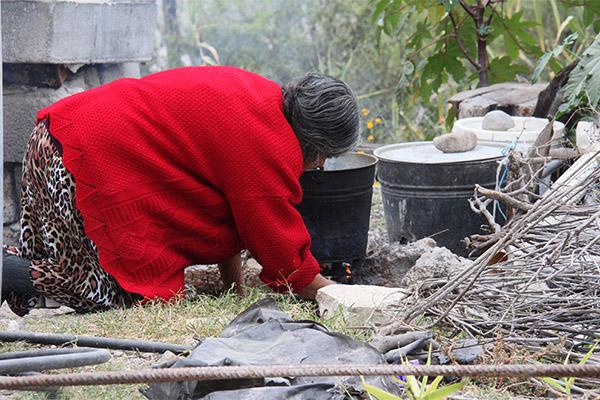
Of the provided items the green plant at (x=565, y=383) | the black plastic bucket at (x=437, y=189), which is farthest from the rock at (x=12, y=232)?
the green plant at (x=565, y=383)

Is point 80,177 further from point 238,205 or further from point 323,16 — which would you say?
point 323,16

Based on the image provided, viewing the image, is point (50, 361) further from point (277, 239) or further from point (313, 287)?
point (313, 287)

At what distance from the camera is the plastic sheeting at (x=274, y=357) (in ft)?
7.81

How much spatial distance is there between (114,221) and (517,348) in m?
1.88

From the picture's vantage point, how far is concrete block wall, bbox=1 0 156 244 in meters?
5.25

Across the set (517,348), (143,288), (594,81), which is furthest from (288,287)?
(594,81)

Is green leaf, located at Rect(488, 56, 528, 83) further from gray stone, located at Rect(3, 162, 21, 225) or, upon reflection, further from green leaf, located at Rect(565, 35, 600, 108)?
gray stone, located at Rect(3, 162, 21, 225)

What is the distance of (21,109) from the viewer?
5402mm

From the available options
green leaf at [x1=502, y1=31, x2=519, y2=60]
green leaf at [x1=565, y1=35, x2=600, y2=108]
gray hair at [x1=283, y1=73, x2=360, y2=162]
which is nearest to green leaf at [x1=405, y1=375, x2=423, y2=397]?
gray hair at [x1=283, y1=73, x2=360, y2=162]

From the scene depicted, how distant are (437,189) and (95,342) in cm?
239

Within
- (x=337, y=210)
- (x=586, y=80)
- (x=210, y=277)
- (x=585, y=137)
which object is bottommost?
(x=210, y=277)

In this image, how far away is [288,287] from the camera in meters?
3.83

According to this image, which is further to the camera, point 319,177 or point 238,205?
point 319,177

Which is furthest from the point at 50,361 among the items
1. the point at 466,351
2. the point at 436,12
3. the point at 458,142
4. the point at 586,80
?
the point at 436,12
